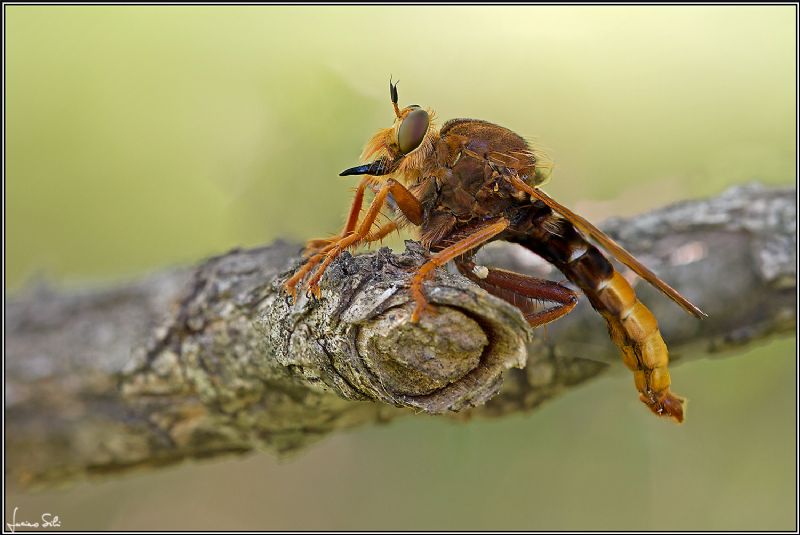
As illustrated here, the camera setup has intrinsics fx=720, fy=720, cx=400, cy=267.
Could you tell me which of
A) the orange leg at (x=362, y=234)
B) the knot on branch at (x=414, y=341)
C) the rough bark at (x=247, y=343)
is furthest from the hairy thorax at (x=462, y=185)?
the knot on branch at (x=414, y=341)

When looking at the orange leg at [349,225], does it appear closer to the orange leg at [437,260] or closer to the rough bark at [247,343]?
the rough bark at [247,343]

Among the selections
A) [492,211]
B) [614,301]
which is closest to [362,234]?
[492,211]

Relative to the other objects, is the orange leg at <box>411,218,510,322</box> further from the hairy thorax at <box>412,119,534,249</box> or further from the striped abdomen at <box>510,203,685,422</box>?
the striped abdomen at <box>510,203,685,422</box>

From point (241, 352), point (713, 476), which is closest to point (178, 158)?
point (241, 352)

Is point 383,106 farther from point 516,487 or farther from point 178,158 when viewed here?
point 516,487

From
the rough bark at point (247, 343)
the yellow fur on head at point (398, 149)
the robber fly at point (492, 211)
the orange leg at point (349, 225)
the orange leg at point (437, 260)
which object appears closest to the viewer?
the orange leg at point (437, 260)

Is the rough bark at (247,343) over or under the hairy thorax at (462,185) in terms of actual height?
under

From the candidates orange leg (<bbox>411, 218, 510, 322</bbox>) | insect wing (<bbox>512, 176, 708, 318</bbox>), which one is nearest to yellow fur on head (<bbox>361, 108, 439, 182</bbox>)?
orange leg (<bbox>411, 218, 510, 322</bbox>)
